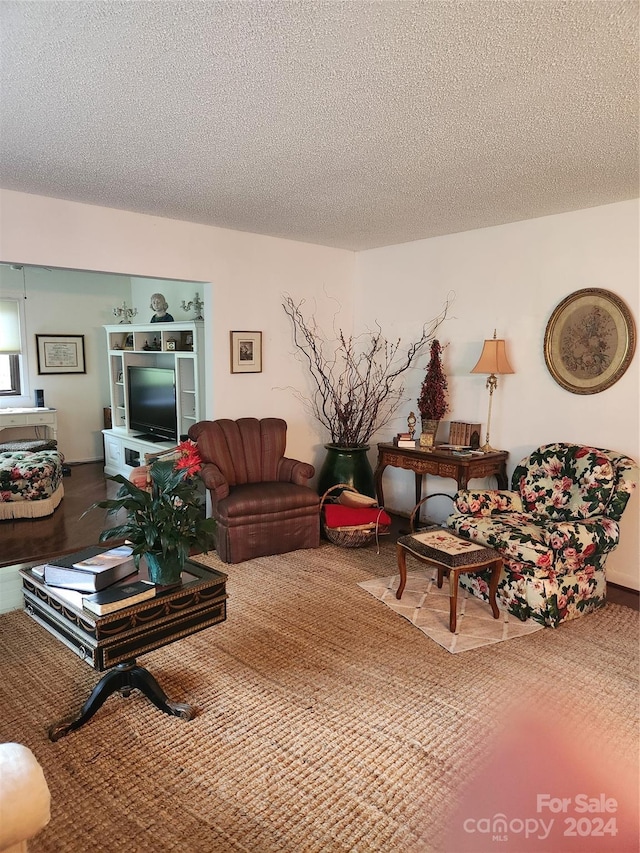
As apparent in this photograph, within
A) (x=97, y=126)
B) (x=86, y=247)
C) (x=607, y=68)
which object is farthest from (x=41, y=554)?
(x=607, y=68)

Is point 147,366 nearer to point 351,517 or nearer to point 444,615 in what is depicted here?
point 351,517

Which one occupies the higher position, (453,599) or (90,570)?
(90,570)

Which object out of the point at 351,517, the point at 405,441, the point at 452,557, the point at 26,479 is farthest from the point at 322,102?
the point at 26,479

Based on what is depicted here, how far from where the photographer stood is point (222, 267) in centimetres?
479

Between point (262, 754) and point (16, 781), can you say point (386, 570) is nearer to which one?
point (262, 754)

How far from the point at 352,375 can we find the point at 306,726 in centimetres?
385

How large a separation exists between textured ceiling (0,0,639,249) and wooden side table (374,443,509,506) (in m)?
1.82

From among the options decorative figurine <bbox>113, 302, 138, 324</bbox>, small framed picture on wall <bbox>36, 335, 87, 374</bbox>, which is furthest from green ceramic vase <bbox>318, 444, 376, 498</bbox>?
small framed picture on wall <bbox>36, 335, 87, 374</bbox>

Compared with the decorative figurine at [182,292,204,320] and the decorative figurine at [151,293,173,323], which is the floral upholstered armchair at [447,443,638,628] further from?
the decorative figurine at [151,293,173,323]

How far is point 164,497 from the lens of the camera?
2352 millimetres

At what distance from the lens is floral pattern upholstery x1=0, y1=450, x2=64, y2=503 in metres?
5.02

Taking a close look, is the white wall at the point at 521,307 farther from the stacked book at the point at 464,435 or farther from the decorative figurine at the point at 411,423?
the decorative figurine at the point at 411,423

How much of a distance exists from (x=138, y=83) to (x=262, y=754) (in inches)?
104

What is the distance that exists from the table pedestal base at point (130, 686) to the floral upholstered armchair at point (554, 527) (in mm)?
1968
